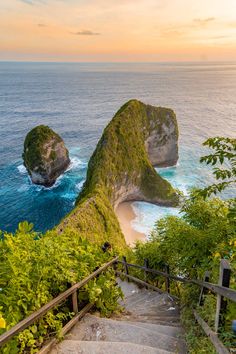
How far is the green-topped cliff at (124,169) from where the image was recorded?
28156 mm

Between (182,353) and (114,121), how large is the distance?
41046 mm

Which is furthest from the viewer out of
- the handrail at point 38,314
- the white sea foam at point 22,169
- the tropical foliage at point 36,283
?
the white sea foam at point 22,169

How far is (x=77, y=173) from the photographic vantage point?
53188mm

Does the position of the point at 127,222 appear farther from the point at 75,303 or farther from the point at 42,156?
the point at 75,303

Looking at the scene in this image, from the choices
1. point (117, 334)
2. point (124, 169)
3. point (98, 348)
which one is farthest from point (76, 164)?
point (98, 348)

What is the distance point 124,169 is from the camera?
41188 mm

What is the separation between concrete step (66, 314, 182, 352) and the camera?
5.35 meters

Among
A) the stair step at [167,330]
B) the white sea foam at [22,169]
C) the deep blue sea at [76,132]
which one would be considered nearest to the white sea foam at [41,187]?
the deep blue sea at [76,132]

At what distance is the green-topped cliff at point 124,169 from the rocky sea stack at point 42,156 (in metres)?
10.5

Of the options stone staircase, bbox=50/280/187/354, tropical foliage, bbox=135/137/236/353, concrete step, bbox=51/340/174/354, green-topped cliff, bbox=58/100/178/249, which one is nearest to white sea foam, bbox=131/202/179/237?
green-topped cliff, bbox=58/100/178/249

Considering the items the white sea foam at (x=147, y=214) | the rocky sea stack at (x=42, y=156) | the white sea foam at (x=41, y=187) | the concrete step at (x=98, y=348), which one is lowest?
the white sea foam at (x=147, y=214)

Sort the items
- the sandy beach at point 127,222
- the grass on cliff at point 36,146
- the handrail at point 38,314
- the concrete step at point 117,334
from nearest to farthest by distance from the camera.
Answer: the handrail at point 38,314
the concrete step at point 117,334
the sandy beach at point 127,222
the grass on cliff at point 36,146

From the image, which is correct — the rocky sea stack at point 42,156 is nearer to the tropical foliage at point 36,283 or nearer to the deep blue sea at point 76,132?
the deep blue sea at point 76,132

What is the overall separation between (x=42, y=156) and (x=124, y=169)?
1417cm
